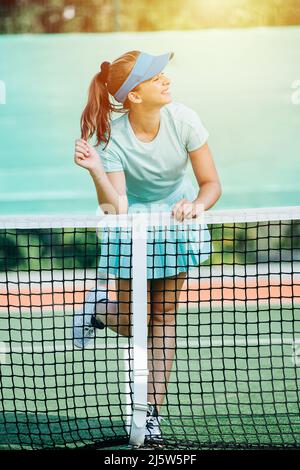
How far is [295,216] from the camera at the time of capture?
4102mm

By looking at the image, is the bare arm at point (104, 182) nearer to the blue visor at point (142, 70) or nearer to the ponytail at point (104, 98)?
the ponytail at point (104, 98)

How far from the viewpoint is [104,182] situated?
16.0 feet

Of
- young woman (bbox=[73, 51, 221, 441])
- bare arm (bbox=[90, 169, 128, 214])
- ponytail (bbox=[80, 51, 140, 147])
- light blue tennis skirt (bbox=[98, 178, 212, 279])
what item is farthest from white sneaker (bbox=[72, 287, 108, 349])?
ponytail (bbox=[80, 51, 140, 147])

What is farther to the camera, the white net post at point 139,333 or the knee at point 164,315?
the knee at point 164,315

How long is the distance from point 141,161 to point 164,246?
46 centimetres

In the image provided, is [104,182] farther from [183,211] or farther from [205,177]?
[183,211]

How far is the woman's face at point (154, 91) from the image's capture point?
15.9 ft

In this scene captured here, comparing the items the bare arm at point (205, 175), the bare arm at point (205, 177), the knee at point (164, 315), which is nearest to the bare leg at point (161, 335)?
the knee at point (164, 315)
